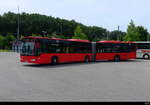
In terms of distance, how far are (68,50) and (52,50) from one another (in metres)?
2.57

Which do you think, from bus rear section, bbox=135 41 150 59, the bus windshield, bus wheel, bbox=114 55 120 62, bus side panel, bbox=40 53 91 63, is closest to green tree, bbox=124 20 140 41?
bus rear section, bbox=135 41 150 59

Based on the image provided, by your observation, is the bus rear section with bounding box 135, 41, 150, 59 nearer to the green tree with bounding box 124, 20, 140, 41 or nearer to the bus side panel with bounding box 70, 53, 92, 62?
the bus side panel with bounding box 70, 53, 92, 62

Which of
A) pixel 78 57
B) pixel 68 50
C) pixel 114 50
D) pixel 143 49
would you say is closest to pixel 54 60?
pixel 68 50

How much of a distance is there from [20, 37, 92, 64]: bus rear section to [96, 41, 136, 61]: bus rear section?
7.76 feet

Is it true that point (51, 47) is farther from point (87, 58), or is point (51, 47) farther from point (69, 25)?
point (69, 25)

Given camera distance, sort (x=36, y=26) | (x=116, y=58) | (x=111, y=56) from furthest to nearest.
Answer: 1. (x=36, y=26)
2. (x=116, y=58)
3. (x=111, y=56)

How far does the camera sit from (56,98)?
6434mm

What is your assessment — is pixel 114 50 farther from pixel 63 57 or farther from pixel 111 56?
pixel 63 57

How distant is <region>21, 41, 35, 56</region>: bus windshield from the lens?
16953 millimetres

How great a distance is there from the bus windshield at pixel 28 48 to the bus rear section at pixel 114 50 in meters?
10.3

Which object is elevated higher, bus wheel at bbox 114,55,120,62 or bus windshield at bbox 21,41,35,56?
bus windshield at bbox 21,41,35,56

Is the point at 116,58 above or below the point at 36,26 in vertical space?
below

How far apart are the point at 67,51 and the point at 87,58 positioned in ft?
12.8

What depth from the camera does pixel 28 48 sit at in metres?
17.1
